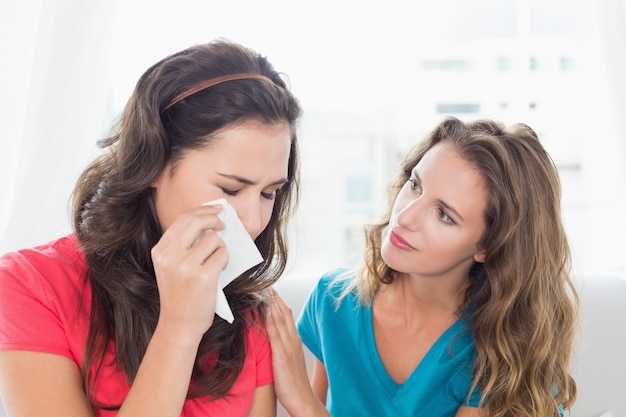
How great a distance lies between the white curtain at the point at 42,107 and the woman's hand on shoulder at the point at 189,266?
1.12m

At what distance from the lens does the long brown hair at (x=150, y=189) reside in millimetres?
1247

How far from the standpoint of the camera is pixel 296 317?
199 cm

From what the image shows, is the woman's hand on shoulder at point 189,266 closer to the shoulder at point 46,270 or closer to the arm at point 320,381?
the shoulder at point 46,270

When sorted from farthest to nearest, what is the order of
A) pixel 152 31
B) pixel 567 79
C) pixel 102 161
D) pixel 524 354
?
pixel 567 79 < pixel 152 31 < pixel 524 354 < pixel 102 161

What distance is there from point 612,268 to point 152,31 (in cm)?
187

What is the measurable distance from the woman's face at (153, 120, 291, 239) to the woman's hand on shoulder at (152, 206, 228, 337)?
0.19 ft

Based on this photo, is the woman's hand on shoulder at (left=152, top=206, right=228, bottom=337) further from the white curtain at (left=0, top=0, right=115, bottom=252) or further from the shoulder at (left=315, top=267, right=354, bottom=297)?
the white curtain at (left=0, top=0, right=115, bottom=252)

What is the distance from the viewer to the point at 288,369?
1.49m

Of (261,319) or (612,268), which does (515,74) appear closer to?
(612,268)

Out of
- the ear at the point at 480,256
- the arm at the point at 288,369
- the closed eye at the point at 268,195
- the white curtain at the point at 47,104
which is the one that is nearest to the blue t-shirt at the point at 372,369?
the ear at the point at 480,256

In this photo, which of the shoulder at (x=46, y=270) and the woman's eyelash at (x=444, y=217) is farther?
the woman's eyelash at (x=444, y=217)

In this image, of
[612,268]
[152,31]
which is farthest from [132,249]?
[612,268]

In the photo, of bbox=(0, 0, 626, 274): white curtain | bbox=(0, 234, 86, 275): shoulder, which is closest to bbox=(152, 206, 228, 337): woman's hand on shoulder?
bbox=(0, 234, 86, 275): shoulder

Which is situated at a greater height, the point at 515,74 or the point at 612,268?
the point at 515,74
